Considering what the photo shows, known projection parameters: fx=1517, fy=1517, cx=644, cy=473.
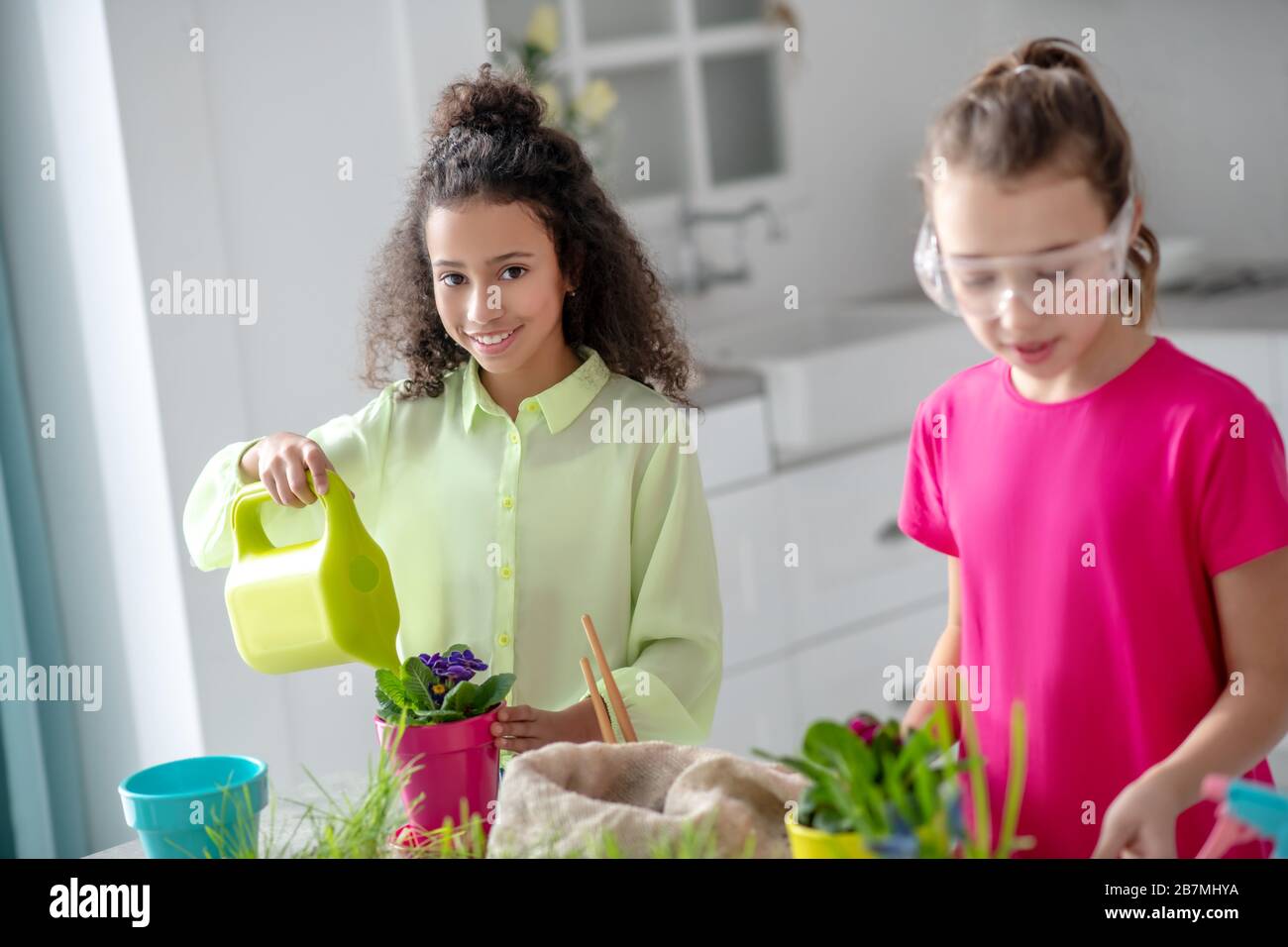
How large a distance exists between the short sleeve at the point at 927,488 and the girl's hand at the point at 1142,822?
338 millimetres

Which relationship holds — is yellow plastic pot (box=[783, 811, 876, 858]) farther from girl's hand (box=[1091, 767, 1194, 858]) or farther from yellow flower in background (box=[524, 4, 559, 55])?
yellow flower in background (box=[524, 4, 559, 55])

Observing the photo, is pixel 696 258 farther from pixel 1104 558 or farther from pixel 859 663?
pixel 1104 558

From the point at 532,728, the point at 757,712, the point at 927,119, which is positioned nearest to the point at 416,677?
the point at 532,728

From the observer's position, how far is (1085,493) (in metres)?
0.98

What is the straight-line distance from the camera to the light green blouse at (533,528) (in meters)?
1.27

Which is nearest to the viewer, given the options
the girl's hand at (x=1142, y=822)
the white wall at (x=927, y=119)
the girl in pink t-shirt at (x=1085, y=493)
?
the girl's hand at (x=1142, y=822)

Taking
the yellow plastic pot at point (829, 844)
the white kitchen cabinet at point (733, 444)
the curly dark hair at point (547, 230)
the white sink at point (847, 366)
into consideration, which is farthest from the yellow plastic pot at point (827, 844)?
the white sink at point (847, 366)

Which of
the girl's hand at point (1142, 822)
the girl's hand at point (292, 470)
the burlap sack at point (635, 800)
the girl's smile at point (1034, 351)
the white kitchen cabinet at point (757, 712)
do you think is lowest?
the white kitchen cabinet at point (757, 712)

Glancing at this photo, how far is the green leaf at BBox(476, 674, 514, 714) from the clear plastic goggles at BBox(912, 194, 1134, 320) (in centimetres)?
38

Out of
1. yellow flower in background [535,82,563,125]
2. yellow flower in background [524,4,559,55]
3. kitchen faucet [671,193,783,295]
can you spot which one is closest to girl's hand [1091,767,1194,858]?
yellow flower in background [535,82,563,125]

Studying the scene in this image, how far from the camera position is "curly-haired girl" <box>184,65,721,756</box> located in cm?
125

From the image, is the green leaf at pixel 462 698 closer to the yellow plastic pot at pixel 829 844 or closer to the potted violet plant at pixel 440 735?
the potted violet plant at pixel 440 735

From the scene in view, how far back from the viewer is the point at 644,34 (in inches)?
127
